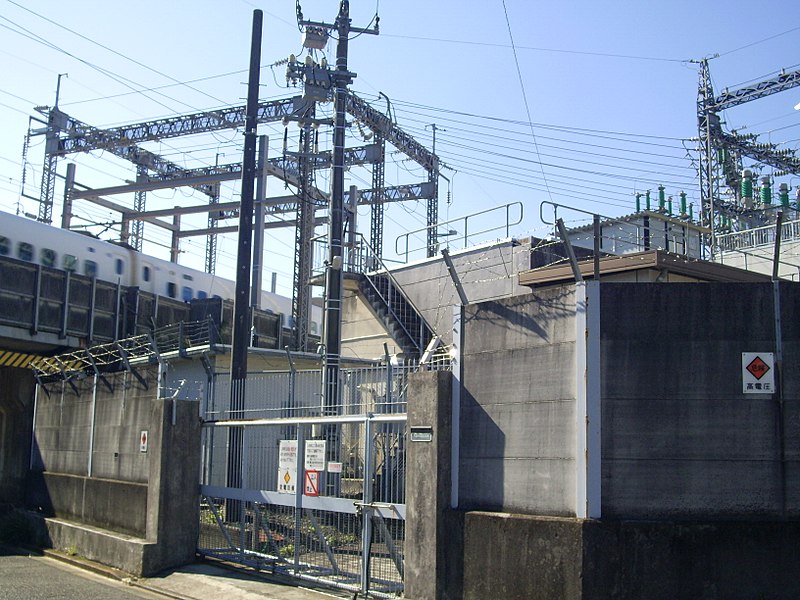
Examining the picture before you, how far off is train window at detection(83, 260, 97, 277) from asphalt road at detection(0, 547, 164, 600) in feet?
59.3

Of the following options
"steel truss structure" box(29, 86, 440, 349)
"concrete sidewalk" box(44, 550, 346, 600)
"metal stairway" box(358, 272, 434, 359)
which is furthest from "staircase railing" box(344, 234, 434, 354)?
"concrete sidewalk" box(44, 550, 346, 600)

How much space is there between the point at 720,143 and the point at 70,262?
25.5m

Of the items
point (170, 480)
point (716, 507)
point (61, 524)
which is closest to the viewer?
point (716, 507)

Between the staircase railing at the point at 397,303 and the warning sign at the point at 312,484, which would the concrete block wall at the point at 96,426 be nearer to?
the warning sign at the point at 312,484

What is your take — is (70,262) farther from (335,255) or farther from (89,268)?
(335,255)

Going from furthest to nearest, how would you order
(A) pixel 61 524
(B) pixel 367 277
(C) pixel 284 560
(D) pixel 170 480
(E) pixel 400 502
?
(B) pixel 367 277, (A) pixel 61 524, (D) pixel 170 480, (C) pixel 284 560, (E) pixel 400 502

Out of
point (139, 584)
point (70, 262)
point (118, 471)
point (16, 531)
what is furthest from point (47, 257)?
point (139, 584)

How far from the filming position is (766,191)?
38219mm

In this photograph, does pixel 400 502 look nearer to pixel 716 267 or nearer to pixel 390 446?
pixel 390 446

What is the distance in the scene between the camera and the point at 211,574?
14.6m

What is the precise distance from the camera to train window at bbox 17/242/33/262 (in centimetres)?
3088

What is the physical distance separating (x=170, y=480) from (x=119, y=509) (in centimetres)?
247

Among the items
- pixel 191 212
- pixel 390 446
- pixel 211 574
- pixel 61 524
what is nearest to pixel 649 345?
pixel 390 446

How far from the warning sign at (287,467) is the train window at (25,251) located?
20.5m
